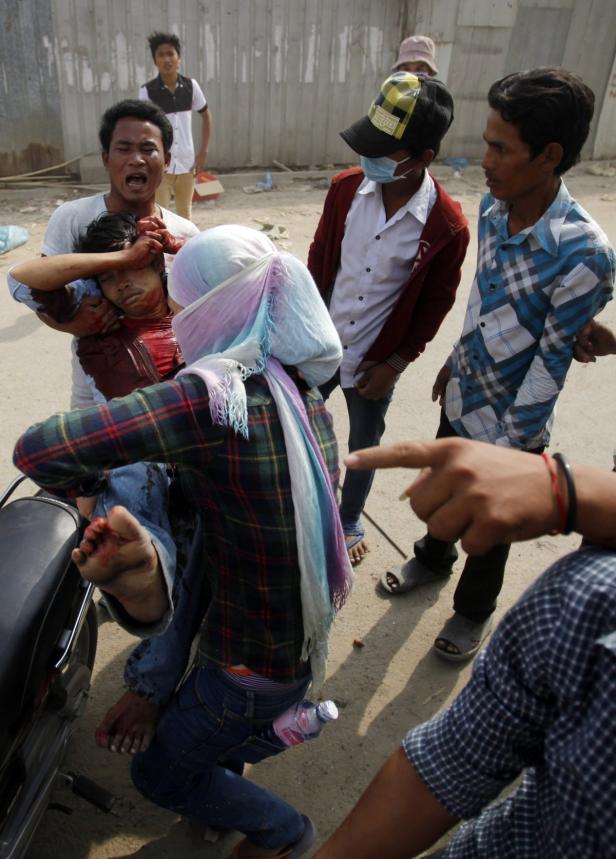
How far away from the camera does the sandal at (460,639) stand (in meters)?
2.86

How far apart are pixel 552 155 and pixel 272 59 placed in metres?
7.75

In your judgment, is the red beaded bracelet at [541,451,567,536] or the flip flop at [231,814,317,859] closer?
the red beaded bracelet at [541,451,567,536]

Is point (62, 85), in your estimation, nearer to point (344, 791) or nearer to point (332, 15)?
point (332, 15)

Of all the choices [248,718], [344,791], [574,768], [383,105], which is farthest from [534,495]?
[383,105]

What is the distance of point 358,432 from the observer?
128 inches

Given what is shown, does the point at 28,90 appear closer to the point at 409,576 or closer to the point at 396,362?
the point at 396,362

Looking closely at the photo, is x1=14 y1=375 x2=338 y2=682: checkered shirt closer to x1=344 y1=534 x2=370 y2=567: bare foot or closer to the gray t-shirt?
the gray t-shirt

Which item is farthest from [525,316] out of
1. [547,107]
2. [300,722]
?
[300,722]

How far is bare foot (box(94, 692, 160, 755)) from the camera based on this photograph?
1870 millimetres

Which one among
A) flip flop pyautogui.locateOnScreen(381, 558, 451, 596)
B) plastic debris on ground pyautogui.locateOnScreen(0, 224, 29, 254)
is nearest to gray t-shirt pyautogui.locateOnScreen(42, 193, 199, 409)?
flip flop pyautogui.locateOnScreen(381, 558, 451, 596)

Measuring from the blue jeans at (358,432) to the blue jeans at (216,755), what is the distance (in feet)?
4.47

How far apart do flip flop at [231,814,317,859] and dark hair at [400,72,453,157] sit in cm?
236

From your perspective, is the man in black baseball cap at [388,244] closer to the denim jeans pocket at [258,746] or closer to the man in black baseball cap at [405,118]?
the man in black baseball cap at [405,118]

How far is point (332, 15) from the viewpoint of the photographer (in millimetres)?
9086
